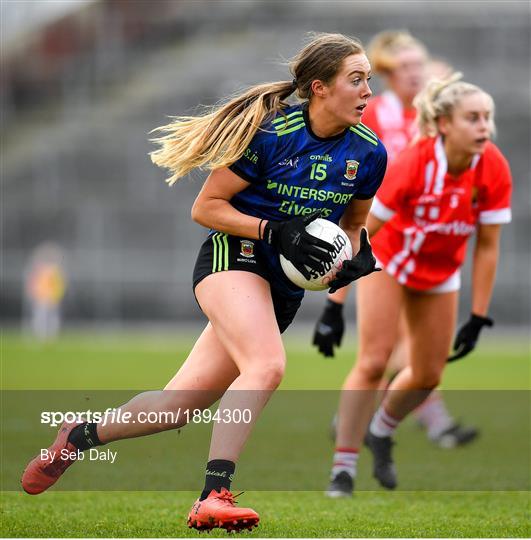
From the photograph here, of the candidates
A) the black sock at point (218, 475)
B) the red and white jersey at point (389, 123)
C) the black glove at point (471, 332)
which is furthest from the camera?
the red and white jersey at point (389, 123)

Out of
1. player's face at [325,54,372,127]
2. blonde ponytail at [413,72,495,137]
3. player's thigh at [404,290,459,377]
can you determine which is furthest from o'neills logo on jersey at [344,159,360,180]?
player's thigh at [404,290,459,377]

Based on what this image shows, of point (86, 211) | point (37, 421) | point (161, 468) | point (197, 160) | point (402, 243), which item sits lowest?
point (86, 211)

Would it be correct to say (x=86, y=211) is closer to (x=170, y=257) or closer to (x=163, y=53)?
(x=170, y=257)

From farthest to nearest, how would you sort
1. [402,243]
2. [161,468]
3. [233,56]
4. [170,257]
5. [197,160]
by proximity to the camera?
[233,56], [170,257], [161,468], [402,243], [197,160]

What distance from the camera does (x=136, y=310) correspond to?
2672 cm

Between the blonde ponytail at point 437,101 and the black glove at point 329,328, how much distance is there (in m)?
1.10

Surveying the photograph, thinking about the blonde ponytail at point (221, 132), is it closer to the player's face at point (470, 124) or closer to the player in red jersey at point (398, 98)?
the player's face at point (470, 124)

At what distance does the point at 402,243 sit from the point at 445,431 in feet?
8.02

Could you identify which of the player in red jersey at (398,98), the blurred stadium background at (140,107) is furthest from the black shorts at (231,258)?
the blurred stadium background at (140,107)

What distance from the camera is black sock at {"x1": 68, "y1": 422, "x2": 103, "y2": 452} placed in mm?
5199

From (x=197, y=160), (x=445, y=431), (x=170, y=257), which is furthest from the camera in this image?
(x=170, y=257)

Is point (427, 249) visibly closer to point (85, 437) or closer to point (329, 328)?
point (329, 328)

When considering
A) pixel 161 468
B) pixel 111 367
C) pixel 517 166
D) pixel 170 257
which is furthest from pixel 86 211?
pixel 161 468

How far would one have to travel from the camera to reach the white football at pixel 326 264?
5.03m
